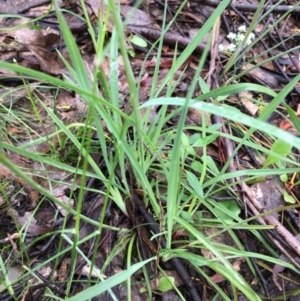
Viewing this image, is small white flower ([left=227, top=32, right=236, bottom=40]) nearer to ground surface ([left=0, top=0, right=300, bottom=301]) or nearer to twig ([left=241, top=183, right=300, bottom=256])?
ground surface ([left=0, top=0, right=300, bottom=301])

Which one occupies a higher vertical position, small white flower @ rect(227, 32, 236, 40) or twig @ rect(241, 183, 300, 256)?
small white flower @ rect(227, 32, 236, 40)

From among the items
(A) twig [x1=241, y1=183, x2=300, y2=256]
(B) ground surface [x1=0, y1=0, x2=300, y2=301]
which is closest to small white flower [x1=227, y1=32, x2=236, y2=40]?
(B) ground surface [x1=0, y1=0, x2=300, y2=301]

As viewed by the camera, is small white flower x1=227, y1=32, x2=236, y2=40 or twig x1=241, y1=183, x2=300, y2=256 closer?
twig x1=241, y1=183, x2=300, y2=256

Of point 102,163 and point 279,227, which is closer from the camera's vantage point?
point 279,227

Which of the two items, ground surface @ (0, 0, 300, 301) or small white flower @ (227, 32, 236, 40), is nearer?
ground surface @ (0, 0, 300, 301)

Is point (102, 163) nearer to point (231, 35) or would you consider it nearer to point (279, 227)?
point (279, 227)

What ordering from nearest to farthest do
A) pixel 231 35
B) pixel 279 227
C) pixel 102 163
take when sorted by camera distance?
pixel 279 227 < pixel 102 163 < pixel 231 35

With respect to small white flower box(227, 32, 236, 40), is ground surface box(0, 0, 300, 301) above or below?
below

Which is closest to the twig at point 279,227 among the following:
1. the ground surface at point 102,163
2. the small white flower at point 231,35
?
the ground surface at point 102,163

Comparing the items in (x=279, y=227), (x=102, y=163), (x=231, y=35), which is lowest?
(x=279, y=227)

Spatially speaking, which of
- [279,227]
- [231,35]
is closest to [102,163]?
[279,227]

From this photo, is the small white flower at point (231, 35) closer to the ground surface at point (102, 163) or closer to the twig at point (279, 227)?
the ground surface at point (102, 163)

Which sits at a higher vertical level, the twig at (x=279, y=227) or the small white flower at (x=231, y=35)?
the small white flower at (x=231, y=35)
